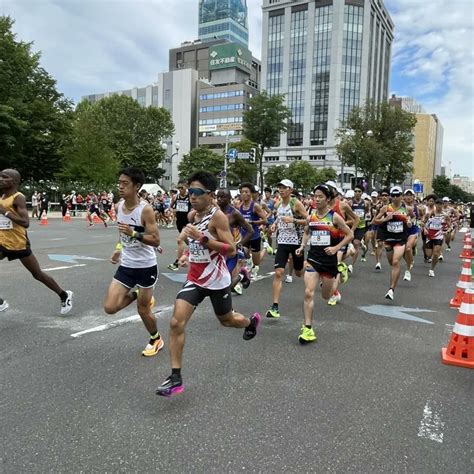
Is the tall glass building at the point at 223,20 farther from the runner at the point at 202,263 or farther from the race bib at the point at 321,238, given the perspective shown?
the runner at the point at 202,263

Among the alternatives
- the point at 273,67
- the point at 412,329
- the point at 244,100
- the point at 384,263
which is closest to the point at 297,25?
the point at 273,67

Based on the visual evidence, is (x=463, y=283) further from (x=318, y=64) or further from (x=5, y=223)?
(x=318, y=64)

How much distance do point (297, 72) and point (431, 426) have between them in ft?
354

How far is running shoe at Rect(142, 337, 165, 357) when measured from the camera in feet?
15.0

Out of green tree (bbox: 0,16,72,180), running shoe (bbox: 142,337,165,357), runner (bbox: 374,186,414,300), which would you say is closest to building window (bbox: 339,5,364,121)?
green tree (bbox: 0,16,72,180)

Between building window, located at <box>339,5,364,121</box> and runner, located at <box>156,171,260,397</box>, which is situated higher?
building window, located at <box>339,5,364,121</box>

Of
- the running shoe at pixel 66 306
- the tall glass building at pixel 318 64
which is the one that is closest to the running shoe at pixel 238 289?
the running shoe at pixel 66 306

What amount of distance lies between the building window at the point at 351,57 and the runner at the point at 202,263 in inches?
3944

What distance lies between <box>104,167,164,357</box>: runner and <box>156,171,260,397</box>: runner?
657 mm

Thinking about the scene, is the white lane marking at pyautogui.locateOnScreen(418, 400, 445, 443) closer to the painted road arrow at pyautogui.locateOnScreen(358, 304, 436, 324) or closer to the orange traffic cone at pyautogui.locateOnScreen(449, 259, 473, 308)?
the painted road arrow at pyautogui.locateOnScreen(358, 304, 436, 324)

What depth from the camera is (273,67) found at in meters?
106

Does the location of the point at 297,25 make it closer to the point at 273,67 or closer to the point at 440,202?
the point at 273,67

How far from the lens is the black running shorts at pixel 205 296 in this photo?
3.80m

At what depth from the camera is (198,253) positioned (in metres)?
3.88
